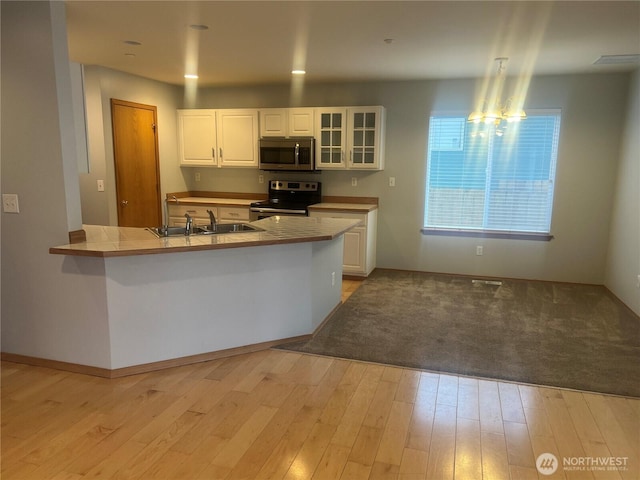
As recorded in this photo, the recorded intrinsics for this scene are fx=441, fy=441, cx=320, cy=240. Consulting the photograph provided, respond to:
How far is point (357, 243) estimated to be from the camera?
5.25m

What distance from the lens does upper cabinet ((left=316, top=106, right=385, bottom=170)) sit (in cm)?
529

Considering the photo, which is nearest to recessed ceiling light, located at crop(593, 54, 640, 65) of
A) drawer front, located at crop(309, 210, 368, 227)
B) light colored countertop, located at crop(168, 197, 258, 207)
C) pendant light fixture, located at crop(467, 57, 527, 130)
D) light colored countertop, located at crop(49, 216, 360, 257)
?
pendant light fixture, located at crop(467, 57, 527, 130)

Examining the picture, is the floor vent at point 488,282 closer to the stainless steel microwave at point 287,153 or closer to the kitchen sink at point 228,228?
the stainless steel microwave at point 287,153

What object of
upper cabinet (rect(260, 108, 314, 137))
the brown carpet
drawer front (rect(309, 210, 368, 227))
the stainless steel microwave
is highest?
upper cabinet (rect(260, 108, 314, 137))

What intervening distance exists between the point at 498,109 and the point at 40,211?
3.82 meters

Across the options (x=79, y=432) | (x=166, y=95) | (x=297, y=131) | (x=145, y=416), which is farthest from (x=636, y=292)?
(x=166, y=95)

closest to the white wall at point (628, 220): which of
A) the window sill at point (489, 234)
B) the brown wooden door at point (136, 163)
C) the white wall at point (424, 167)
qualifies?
the white wall at point (424, 167)

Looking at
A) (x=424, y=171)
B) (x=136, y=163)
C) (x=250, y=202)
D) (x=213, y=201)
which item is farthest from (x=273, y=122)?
(x=424, y=171)

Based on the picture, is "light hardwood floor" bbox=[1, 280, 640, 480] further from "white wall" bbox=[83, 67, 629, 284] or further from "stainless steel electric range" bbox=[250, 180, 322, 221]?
"white wall" bbox=[83, 67, 629, 284]

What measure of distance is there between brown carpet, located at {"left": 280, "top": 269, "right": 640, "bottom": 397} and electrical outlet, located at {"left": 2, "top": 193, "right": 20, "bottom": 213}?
2094 millimetres

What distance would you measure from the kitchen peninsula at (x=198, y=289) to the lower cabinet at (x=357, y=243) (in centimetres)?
159

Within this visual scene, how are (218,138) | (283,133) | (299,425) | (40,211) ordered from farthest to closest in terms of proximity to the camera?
(218,138)
(283,133)
(40,211)
(299,425)

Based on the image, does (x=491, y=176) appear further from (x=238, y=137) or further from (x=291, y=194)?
(x=238, y=137)

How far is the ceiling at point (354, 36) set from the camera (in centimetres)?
280
